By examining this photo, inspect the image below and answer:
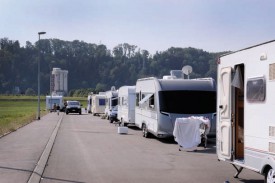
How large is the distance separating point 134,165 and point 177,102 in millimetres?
7715

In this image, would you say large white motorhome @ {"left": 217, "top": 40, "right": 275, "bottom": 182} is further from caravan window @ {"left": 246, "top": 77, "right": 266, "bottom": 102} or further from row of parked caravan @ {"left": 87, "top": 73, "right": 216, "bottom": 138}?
row of parked caravan @ {"left": 87, "top": 73, "right": 216, "bottom": 138}

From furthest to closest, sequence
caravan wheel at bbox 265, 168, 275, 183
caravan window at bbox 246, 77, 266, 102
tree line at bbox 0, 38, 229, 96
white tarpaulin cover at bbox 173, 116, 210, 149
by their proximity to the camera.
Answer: tree line at bbox 0, 38, 229, 96 → white tarpaulin cover at bbox 173, 116, 210, 149 → caravan window at bbox 246, 77, 266, 102 → caravan wheel at bbox 265, 168, 275, 183

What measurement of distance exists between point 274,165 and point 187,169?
169 inches

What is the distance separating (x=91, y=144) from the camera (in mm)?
19531

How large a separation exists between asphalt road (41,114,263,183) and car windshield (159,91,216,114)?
181 centimetres

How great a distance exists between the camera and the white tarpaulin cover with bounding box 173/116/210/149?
57.4 ft

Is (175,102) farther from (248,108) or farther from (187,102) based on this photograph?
(248,108)

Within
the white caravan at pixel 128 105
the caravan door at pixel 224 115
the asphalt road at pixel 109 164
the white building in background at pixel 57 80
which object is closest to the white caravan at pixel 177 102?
the asphalt road at pixel 109 164

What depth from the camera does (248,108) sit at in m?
9.81

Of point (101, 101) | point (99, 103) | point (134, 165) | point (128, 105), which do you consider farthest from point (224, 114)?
point (99, 103)

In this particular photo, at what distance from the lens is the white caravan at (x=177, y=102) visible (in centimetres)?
2019

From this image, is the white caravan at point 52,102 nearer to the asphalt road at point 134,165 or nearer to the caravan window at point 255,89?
the asphalt road at point 134,165

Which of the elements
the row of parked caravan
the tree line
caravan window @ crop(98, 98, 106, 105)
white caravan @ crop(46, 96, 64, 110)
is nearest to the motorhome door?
the row of parked caravan

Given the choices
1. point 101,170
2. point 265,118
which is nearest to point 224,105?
point 265,118
